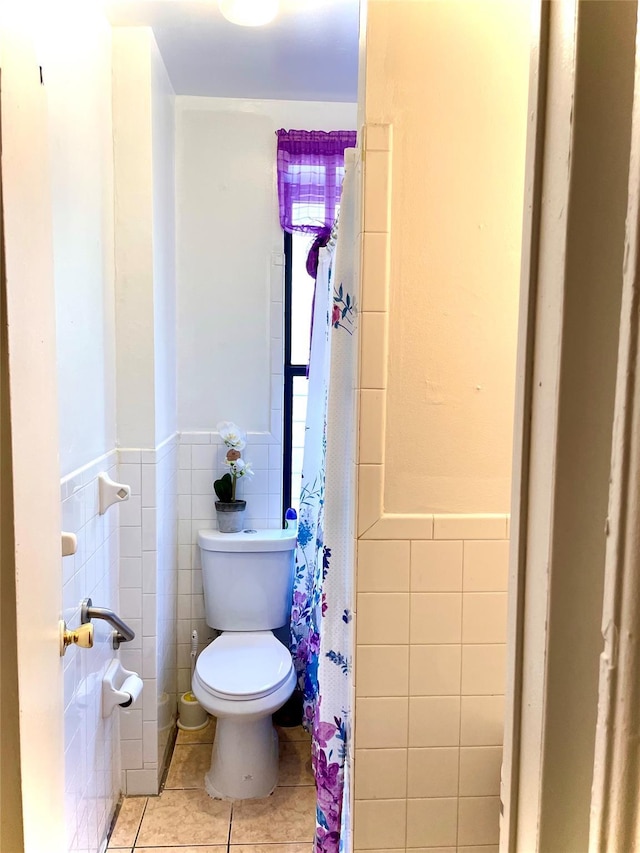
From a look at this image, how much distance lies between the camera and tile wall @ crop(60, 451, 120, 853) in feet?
4.55

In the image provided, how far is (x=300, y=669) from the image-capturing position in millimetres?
2352

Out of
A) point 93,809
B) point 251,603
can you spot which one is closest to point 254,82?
point 251,603

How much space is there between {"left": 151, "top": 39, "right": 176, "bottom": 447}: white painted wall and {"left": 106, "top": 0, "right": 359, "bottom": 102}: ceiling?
0.10 meters

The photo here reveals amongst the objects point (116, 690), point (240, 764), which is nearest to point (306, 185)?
point (116, 690)

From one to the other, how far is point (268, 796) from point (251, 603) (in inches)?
25.3

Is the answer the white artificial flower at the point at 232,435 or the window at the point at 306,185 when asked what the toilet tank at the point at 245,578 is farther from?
the window at the point at 306,185

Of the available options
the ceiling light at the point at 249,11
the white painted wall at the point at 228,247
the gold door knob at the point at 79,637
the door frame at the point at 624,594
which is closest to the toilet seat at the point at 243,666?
the white painted wall at the point at 228,247

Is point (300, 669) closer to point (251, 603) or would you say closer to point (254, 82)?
point (251, 603)

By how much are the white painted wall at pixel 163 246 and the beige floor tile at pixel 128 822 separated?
1.19 m

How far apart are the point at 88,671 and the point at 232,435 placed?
104 centimetres

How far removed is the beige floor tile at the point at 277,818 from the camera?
1.83 metres

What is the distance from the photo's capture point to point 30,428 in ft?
2.20

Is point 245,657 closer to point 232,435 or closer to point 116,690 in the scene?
point 116,690

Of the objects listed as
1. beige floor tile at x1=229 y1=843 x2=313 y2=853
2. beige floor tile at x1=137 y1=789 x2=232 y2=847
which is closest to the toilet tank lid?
beige floor tile at x1=137 y1=789 x2=232 y2=847
